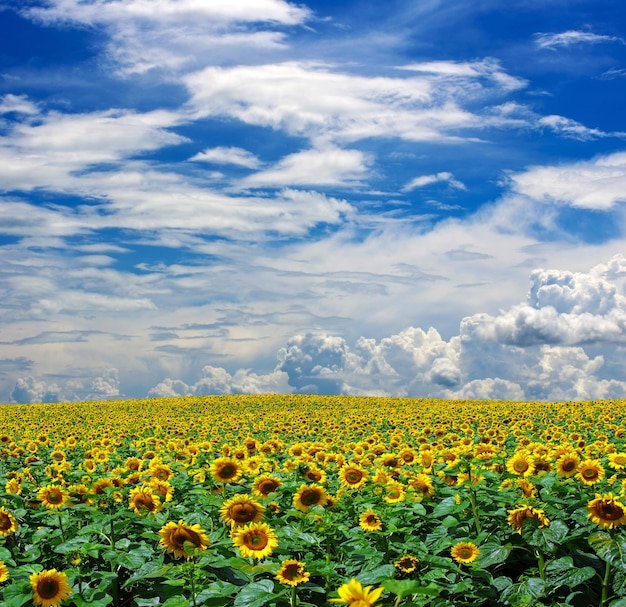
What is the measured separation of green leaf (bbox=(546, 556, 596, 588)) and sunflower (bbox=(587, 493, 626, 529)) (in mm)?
394

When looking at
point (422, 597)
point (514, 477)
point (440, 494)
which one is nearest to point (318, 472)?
point (440, 494)

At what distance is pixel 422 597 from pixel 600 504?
1756 millimetres

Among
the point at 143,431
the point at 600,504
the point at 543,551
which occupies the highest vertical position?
the point at 600,504

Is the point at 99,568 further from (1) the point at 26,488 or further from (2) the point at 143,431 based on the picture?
(2) the point at 143,431

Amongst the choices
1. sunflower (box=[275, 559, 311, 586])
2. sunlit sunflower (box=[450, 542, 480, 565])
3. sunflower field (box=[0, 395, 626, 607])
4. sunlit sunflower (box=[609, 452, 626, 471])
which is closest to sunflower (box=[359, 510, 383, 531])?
sunflower field (box=[0, 395, 626, 607])

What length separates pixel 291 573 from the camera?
4.85m

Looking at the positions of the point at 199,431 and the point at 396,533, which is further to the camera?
the point at 199,431

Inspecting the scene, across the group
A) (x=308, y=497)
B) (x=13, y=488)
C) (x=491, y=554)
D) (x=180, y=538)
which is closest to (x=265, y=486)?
(x=308, y=497)

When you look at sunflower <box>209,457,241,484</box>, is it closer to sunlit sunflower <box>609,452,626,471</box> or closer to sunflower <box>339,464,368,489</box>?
sunflower <box>339,464,368,489</box>

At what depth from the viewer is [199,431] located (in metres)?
20.4

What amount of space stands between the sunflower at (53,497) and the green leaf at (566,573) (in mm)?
5032

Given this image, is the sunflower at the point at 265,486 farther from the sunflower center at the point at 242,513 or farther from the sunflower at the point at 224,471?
the sunflower center at the point at 242,513

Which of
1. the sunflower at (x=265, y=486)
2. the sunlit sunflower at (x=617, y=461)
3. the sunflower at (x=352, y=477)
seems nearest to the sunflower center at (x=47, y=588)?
the sunflower at (x=265, y=486)

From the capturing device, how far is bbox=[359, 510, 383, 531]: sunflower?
6.15 meters
